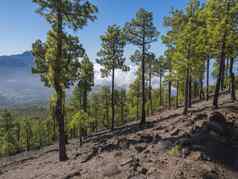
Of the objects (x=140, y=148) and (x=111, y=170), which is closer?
(x=111, y=170)

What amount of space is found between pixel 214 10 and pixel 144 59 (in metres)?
9.11

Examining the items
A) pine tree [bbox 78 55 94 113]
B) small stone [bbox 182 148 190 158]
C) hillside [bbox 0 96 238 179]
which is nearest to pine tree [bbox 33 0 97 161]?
hillside [bbox 0 96 238 179]

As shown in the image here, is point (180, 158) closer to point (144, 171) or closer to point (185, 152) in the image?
point (185, 152)

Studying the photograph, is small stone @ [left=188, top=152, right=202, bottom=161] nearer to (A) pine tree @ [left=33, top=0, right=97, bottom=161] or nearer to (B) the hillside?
(B) the hillside

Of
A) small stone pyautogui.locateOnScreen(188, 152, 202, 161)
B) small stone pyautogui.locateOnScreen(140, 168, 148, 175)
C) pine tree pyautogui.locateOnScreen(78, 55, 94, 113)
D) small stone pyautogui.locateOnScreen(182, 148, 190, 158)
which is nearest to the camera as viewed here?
small stone pyautogui.locateOnScreen(140, 168, 148, 175)

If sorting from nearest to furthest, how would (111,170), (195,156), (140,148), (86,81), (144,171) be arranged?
(144,171), (195,156), (111,170), (140,148), (86,81)

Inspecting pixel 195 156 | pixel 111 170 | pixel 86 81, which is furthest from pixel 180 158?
pixel 86 81

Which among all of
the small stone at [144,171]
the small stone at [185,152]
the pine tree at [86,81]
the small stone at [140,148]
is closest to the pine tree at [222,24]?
the small stone at [140,148]

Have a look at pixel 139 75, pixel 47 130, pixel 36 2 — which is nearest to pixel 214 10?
pixel 36 2

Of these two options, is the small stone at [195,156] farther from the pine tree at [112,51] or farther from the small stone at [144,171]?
the pine tree at [112,51]

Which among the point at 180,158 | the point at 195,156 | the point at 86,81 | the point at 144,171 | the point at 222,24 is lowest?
the point at 144,171

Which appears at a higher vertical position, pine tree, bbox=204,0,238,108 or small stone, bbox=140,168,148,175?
pine tree, bbox=204,0,238,108

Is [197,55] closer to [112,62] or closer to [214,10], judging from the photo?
[214,10]

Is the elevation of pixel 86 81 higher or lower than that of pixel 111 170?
higher
